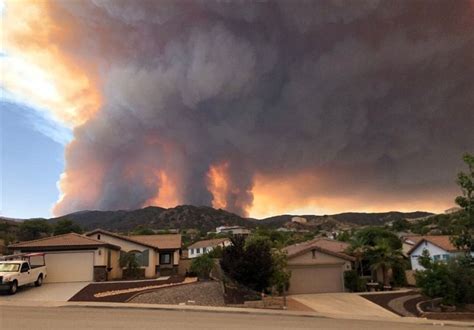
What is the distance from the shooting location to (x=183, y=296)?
2344 cm

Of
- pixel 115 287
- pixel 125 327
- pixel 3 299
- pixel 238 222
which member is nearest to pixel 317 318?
pixel 125 327

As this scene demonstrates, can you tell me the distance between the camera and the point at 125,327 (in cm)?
1384

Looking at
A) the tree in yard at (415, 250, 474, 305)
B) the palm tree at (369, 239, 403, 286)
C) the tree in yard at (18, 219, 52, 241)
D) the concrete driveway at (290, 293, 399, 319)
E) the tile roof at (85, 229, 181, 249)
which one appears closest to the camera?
the concrete driveway at (290, 293, 399, 319)

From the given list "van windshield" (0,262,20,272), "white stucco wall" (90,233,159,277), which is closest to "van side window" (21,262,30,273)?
"van windshield" (0,262,20,272)

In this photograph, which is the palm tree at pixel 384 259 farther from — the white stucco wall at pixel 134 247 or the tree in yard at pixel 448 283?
the white stucco wall at pixel 134 247

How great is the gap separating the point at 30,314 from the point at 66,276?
15006 mm

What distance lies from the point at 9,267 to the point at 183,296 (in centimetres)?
1017

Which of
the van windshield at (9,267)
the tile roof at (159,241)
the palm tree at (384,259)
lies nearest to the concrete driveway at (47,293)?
the van windshield at (9,267)

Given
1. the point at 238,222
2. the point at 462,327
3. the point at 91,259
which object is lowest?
the point at 462,327

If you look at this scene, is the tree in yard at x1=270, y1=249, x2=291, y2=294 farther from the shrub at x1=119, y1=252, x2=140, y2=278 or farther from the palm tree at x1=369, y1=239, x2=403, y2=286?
the shrub at x1=119, y1=252, x2=140, y2=278

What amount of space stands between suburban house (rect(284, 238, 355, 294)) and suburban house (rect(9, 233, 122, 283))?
562 inches

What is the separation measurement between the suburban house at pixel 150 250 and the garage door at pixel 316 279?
14.0 m

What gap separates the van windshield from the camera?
23.8m

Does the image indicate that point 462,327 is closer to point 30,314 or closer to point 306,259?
point 306,259
